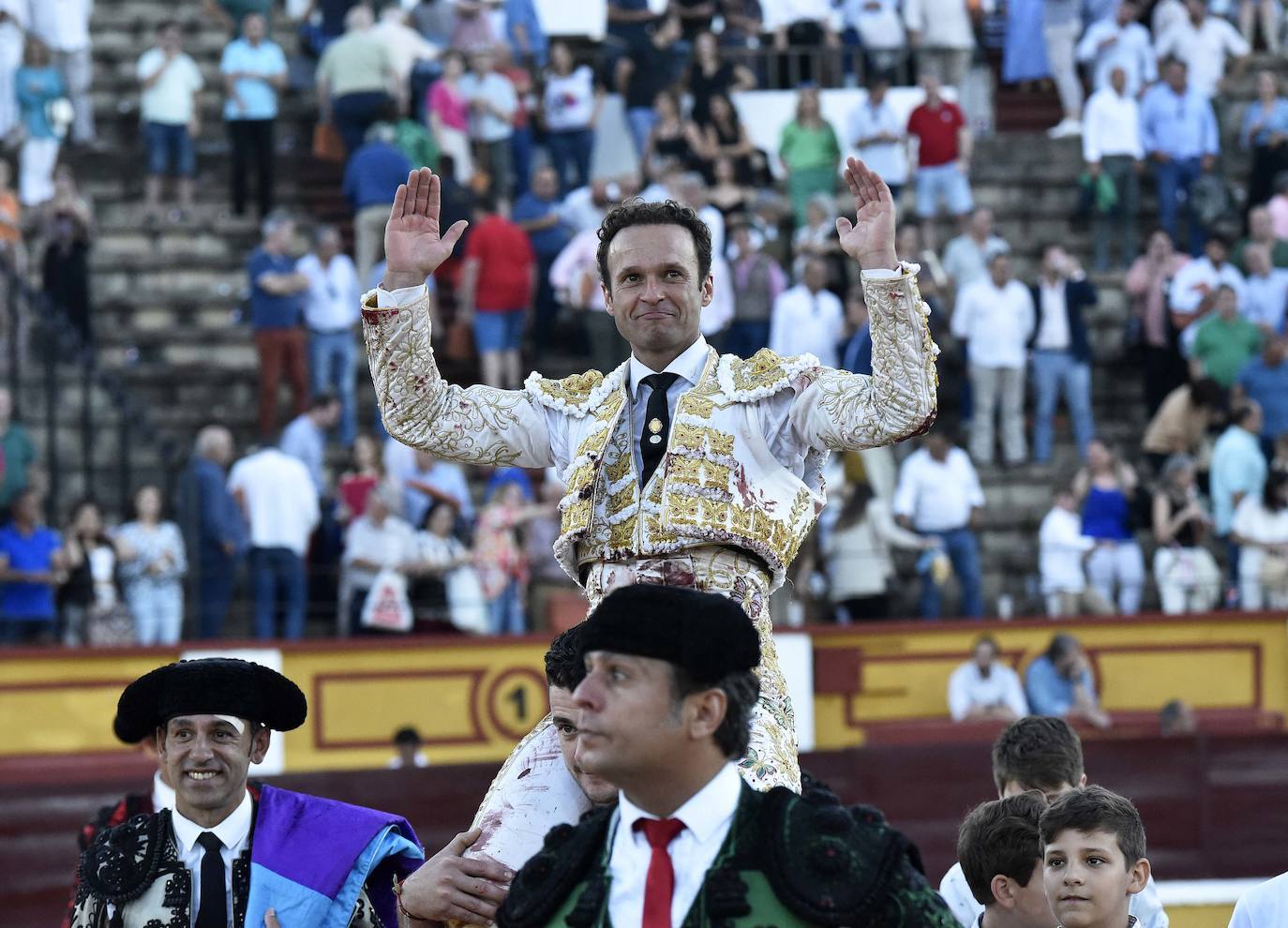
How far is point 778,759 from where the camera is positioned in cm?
441

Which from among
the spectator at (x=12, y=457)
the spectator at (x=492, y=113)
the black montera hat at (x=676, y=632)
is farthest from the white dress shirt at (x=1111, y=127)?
the black montera hat at (x=676, y=632)

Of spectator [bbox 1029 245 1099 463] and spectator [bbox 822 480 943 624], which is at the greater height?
spectator [bbox 1029 245 1099 463]

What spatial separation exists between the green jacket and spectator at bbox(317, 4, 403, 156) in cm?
1096

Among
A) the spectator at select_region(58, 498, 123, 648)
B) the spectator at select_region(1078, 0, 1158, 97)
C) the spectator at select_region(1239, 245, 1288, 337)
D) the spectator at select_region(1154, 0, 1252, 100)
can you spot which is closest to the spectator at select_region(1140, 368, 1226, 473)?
the spectator at select_region(1239, 245, 1288, 337)

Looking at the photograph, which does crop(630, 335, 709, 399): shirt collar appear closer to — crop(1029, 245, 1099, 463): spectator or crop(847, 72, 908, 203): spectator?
crop(1029, 245, 1099, 463): spectator

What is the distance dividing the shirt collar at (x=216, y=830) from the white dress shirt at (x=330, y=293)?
866 centimetres

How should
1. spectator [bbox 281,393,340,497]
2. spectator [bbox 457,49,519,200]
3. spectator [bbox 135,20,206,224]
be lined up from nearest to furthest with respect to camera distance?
spectator [bbox 281,393,340,497]
spectator [bbox 457,49,519,200]
spectator [bbox 135,20,206,224]

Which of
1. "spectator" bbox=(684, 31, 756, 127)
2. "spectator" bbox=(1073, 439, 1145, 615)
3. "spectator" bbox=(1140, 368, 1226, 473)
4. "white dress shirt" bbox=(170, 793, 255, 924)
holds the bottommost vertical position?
"white dress shirt" bbox=(170, 793, 255, 924)

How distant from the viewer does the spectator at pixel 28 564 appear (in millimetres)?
11328

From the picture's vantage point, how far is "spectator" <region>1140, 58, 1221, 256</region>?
50.3 feet

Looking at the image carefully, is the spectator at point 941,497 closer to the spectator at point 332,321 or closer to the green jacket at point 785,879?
the spectator at point 332,321

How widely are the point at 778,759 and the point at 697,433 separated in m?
0.63

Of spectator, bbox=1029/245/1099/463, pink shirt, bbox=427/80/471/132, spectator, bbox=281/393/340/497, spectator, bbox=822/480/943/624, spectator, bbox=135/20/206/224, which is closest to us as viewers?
spectator, bbox=822/480/943/624

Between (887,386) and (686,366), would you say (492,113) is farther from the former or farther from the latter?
(887,386)
